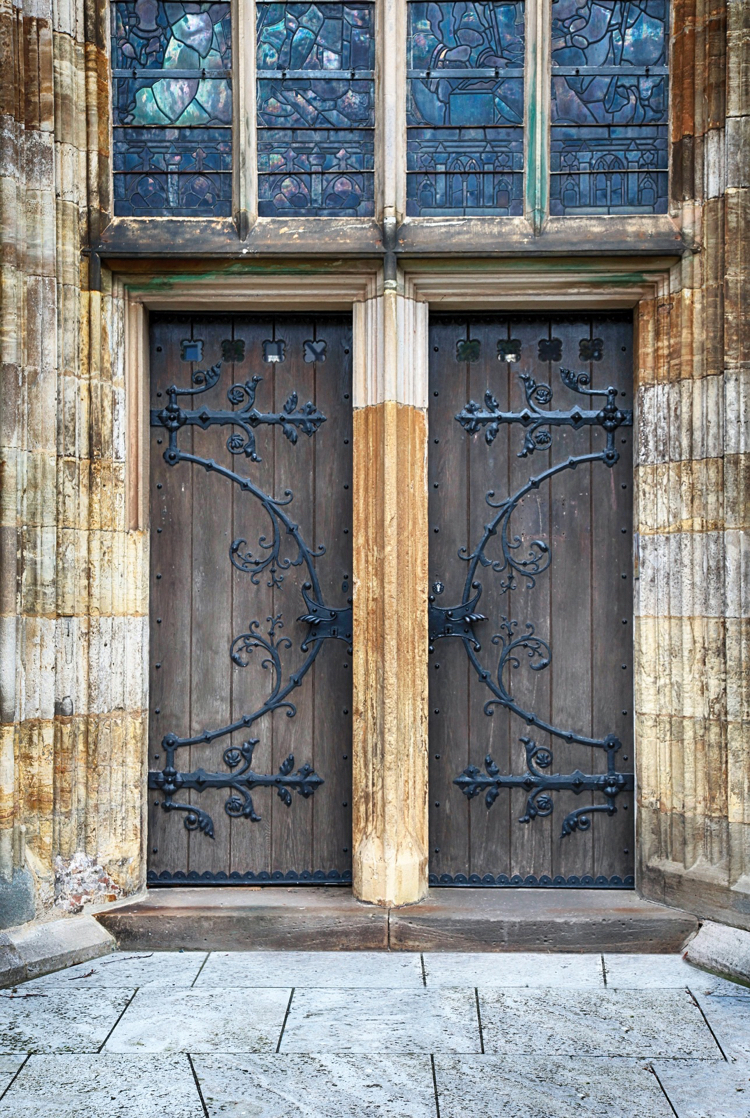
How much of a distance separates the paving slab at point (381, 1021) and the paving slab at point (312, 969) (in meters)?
0.09

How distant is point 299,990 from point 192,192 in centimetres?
284

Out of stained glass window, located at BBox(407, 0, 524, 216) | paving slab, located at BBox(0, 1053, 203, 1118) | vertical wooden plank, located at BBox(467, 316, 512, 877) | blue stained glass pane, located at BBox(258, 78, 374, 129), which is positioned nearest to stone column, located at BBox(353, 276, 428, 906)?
vertical wooden plank, located at BBox(467, 316, 512, 877)

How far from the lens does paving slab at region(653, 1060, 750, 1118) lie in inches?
101

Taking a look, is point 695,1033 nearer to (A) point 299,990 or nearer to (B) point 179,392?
(A) point 299,990

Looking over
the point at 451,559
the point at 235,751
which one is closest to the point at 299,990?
the point at 235,751

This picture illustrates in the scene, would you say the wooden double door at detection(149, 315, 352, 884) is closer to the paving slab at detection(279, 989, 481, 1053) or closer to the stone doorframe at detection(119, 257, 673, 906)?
the stone doorframe at detection(119, 257, 673, 906)

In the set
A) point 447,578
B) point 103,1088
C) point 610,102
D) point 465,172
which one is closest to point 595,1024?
point 103,1088

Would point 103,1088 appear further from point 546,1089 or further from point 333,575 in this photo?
point 333,575

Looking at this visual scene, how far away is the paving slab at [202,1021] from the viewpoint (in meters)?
2.87

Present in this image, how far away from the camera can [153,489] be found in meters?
3.97

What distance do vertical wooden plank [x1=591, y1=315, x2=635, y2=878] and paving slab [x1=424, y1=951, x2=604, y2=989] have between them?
19.9 inches

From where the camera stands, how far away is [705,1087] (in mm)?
2672

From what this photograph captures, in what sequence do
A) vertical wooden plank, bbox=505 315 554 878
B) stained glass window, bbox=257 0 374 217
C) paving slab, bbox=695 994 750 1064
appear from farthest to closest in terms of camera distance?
vertical wooden plank, bbox=505 315 554 878, stained glass window, bbox=257 0 374 217, paving slab, bbox=695 994 750 1064

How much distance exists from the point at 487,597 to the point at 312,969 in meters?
1.48
